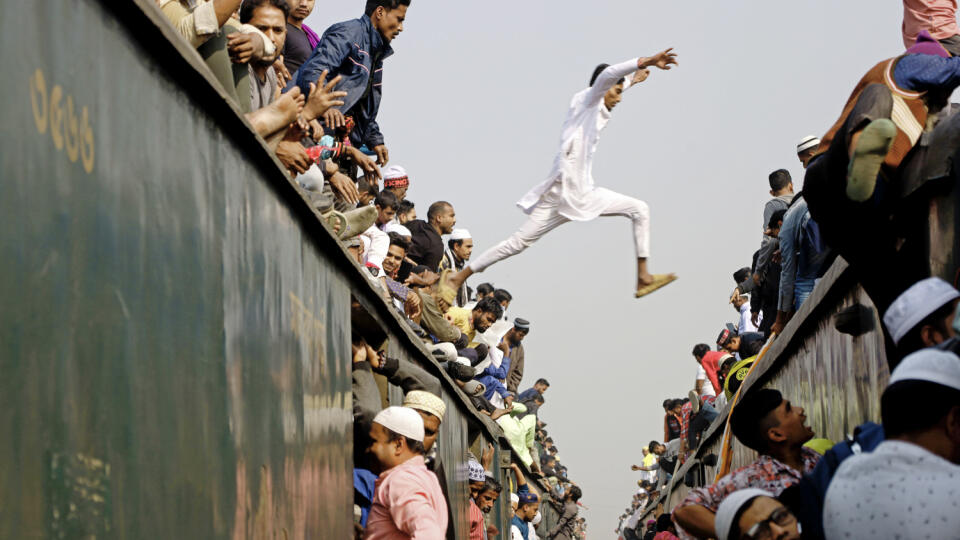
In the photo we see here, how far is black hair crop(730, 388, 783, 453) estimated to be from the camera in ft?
19.8

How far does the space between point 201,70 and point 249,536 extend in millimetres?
2118

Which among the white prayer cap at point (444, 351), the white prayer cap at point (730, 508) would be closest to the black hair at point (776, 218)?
the white prayer cap at point (444, 351)

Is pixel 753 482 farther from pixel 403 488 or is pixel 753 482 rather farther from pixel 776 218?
pixel 776 218

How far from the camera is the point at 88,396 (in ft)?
12.5

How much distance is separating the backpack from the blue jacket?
6.28 metres

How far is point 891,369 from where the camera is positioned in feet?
20.3

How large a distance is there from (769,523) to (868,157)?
5.81ft

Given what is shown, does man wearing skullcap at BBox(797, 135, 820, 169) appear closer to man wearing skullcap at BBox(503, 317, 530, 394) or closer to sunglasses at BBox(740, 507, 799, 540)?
sunglasses at BBox(740, 507, 799, 540)

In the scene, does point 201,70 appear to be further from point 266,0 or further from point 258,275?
point 266,0

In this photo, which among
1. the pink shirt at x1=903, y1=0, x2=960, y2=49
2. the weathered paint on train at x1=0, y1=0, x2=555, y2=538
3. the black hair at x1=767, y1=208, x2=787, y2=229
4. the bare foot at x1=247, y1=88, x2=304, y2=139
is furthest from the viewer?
the black hair at x1=767, y1=208, x2=787, y2=229

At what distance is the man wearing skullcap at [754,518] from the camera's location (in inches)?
162

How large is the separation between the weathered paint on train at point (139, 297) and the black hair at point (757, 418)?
230cm

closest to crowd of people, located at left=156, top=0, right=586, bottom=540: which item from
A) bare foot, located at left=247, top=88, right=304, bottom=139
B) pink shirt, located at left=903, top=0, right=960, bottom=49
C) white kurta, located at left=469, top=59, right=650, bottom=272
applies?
bare foot, located at left=247, top=88, right=304, bottom=139

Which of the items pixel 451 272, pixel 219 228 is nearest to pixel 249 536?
pixel 219 228
